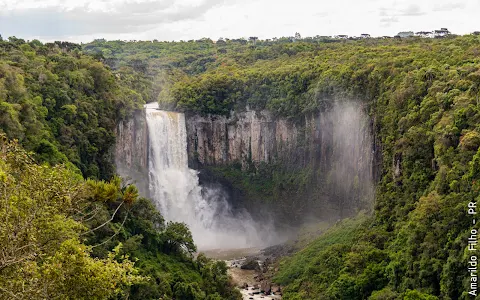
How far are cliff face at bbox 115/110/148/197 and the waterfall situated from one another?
1.15 m

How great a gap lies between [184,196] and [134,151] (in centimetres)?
751

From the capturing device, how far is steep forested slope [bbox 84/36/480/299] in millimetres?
25688

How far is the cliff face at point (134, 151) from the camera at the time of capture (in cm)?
4822

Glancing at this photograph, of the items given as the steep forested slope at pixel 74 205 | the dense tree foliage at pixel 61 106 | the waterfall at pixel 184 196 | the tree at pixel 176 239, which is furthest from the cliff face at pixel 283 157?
the tree at pixel 176 239

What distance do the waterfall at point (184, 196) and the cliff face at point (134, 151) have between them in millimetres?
1155

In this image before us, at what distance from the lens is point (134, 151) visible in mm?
50500

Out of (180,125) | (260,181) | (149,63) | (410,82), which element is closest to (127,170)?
(180,125)

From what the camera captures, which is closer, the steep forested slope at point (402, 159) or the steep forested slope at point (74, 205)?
the steep forested slope at point (74, 205)

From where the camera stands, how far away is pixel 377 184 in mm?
40812

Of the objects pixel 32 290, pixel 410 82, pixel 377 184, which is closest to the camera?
pixel 32 290

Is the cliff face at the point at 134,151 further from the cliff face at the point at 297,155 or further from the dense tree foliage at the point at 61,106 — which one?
the cliff face at the point at 297,155

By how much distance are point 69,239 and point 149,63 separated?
229 feet

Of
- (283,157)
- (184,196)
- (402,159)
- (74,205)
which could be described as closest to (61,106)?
(184,196)

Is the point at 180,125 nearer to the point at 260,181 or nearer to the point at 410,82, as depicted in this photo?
the point at 260,181
